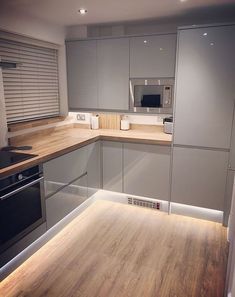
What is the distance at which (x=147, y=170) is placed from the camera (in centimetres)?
307

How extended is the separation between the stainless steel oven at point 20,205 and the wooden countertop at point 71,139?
0.13 meters

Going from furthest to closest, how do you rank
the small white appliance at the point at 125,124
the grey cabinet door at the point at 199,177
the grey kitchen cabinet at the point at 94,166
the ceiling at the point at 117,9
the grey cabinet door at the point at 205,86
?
the small white appliance at the point at 125,124
the grey kitchen cabinet at the point at 94,166
the grey cabinet door at the point at 199,177
the grey cabinet door at the point at 205,86
the ceiling at the point at 117,9

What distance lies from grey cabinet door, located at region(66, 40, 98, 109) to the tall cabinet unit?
3.75 feet

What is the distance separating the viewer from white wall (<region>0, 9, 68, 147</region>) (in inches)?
101

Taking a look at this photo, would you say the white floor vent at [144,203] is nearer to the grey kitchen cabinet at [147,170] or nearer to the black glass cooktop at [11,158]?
the grey kitchen cabinet at [147,170]

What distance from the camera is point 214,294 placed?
6.25ft

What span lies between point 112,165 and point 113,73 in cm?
116

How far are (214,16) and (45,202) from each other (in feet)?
8.85

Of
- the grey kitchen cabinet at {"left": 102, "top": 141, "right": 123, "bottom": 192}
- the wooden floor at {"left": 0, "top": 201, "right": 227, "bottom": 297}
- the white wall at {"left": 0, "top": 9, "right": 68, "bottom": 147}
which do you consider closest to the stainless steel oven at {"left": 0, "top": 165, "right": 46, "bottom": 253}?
the wooden floor at {"left": 0, "top": 201, "right": 227, "bottom": 297}

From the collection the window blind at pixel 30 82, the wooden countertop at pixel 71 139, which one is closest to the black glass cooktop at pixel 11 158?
the wooden countertop at pixel 71 139

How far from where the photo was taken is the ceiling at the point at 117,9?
235 centimetres

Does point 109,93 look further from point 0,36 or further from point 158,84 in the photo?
point 0,36

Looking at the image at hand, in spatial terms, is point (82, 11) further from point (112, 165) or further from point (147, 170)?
point (147, 170)

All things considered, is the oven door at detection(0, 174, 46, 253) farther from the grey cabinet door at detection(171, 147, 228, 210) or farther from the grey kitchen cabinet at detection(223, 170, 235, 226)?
the grey kitchen cabinet at detection(223, 170, 235, 226)
